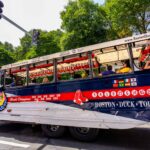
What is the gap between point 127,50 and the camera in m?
5.87

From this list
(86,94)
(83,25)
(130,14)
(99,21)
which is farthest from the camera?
(99,21)

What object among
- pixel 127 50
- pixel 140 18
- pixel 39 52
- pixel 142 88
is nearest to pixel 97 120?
pixel 142 88

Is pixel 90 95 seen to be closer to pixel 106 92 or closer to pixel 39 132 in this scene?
pixel 106 92

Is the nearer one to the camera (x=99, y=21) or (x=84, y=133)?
(x=84, y=133)

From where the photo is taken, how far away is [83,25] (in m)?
22.8

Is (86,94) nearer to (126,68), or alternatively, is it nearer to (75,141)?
(126,68)

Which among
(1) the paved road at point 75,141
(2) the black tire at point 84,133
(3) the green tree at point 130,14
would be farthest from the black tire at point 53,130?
(3) the green tree at point 130,14

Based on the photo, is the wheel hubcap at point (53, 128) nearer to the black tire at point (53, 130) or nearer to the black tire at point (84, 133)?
the black tire at point (53, 130)

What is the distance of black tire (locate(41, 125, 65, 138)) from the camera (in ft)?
22.5

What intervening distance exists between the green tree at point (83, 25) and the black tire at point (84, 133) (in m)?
16.8

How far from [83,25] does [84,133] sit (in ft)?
58.3

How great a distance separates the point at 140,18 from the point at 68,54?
15.3 meters

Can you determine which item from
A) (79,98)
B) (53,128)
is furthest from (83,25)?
(79,98)

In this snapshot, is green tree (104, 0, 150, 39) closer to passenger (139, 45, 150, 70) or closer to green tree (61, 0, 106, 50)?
green tree (61, 0, 106, 50)
